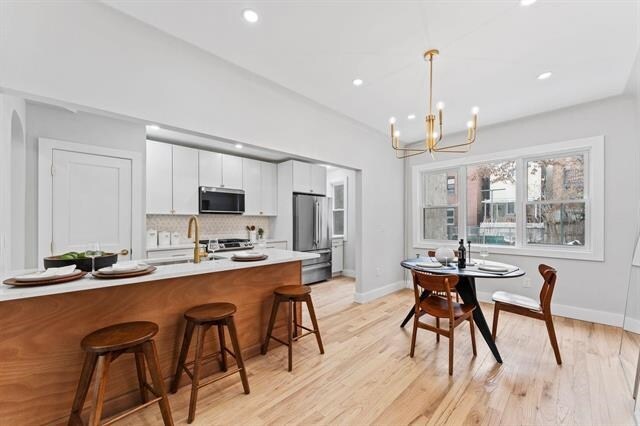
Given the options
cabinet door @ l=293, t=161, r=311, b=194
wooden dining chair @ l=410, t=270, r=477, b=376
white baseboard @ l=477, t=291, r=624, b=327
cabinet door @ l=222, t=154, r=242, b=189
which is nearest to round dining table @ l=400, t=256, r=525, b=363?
wooden dining chair @ l=410, t=270, r=477, b=376

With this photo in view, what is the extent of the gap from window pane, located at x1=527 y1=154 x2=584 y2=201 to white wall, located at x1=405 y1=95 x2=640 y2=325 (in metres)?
0.28

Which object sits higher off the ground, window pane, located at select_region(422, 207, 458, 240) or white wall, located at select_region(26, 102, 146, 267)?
white wall, located at select_region(26, 102, 146, 267)

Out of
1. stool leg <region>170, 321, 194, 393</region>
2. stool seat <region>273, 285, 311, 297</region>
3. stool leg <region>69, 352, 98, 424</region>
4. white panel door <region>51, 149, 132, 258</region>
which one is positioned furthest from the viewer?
white panel door <region>51, 149, 132, 258</region>

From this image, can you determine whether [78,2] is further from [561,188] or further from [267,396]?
[561,188]

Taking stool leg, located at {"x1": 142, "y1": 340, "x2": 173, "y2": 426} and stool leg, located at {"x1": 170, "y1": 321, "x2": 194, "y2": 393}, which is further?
stool leg, located at {"x1": 170, "y1": 321, "x2": 194, "y2": 393}

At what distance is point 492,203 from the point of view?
421 centimetres

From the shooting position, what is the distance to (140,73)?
204 centimetres

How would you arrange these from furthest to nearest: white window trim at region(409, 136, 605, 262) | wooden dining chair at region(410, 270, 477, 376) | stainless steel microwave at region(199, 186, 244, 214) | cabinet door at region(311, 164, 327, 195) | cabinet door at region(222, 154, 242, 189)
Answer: cabinet door at region(311, 164, 327, 195)
cabinet door at region(222, 154, 242, 189)
stainless steel microwave at region(199, 186, 244, 214)
white window trim at region(409, 136, 605, 262)
wooden dining chair at region(410, 270, 477, 376)

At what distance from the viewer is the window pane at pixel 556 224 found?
356 centimetres

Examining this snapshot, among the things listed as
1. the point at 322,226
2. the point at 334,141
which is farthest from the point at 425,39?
the point at 322,226

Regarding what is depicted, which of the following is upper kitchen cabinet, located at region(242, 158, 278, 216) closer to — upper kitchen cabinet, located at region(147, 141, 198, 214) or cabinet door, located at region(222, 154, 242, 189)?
cabinet door, located at region(222, 154, 242, 189)

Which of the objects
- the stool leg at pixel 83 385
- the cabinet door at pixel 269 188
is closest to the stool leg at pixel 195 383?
the stool leg at pixel 83 385

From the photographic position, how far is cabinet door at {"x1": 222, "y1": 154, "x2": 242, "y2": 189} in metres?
4.85

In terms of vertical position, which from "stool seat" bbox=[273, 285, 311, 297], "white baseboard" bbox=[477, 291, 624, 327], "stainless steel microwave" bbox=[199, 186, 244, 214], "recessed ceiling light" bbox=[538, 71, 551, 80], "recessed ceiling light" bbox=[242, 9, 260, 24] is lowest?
"white baseboard" bbox=[477, 291, 624, 327]
